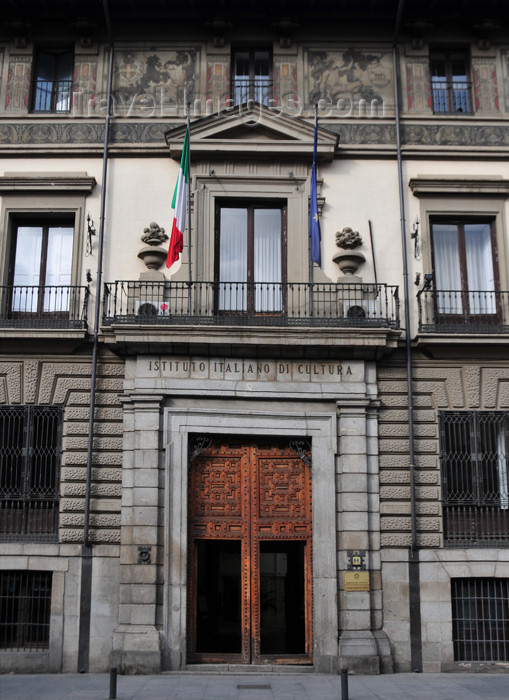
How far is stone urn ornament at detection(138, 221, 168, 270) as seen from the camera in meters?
15.4

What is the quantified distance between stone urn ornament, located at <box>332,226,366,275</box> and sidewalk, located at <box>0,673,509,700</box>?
25.3 ft

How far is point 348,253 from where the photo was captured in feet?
50.4

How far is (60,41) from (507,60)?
9.79m

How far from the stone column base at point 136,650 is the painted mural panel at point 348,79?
11130 millimetres

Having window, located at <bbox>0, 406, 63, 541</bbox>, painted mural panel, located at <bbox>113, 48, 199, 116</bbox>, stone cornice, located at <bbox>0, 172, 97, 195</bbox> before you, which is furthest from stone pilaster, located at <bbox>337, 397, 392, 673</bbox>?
painted mural panel, located at <bbox>113, 48, 199, 116</bbox>

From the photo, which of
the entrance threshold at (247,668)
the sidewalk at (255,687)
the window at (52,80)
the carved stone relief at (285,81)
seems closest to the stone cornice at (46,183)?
the window at (52,80)

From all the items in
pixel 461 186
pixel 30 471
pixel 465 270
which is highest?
pixel 461 186

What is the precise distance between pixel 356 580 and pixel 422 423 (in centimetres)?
327

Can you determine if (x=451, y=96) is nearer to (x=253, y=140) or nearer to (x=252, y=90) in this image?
(x=252, y=90)

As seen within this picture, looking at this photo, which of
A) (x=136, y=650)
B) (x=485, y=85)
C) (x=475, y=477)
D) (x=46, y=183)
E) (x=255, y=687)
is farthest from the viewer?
(x=485, y=85)

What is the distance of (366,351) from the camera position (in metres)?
14.8

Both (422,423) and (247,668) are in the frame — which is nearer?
(247,668)

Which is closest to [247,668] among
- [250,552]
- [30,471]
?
[250,552]

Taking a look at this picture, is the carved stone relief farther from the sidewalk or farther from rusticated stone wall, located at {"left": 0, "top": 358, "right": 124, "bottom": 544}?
the sidewalk
